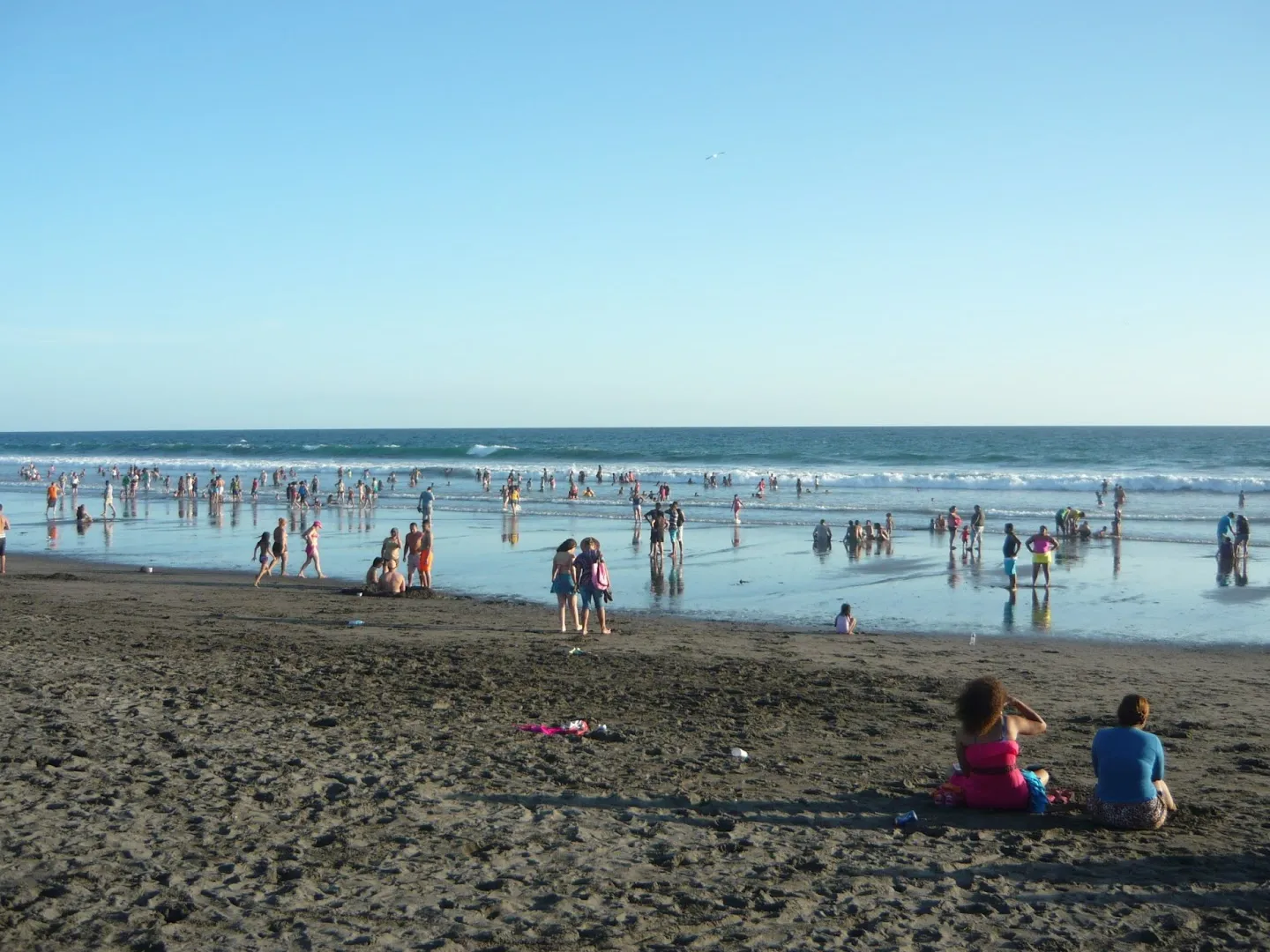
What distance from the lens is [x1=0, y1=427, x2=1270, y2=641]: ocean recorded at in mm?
18984

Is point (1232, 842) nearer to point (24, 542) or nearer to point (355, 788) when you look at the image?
point (355, 788)

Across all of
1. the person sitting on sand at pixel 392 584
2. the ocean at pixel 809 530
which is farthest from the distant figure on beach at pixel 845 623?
the person sitting on sand at pixel 392 584

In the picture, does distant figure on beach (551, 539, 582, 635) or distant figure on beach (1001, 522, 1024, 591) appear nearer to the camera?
distant figure on beach (551, 539, 582, 635)

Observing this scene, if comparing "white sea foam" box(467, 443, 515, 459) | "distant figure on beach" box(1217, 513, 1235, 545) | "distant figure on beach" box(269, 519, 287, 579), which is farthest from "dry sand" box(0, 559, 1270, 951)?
"white sea foam" box(467, 443, 515, 459)

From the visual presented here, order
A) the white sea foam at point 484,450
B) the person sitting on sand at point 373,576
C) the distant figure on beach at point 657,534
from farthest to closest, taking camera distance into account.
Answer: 1. the white sea foam at point 484,450
2. the distant figure on beach at point 657,534
3. the person sitting on sand at point 373,576

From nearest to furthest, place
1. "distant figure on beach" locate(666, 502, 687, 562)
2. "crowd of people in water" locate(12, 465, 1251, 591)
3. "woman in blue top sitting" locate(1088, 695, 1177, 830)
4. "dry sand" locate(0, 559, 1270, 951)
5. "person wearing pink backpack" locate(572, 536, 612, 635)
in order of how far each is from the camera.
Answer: "dry sand" locate(0, 559, 1270, 951) → "woman in blue top sitting" locate(1088, 695, 1177, 830) → "person wearing pink backpack" locate(572, 536, 612, 635) → "crowd of people in water" locate(12, 465, 1251, 591) → "distant figure on beach" locate(666, 502, 687, 562)

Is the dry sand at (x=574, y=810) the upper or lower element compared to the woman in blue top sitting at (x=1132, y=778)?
lower

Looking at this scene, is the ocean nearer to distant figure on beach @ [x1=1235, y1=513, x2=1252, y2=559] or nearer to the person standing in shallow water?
distant figure on beach @ [x1=1235, y1=513, x2=1252, y2=559]

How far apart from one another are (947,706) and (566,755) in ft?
14.0

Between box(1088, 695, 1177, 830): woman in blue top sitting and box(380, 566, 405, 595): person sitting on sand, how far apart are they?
14.1 m

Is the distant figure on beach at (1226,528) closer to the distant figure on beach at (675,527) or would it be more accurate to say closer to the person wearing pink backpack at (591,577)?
the distant figure on beach at (675,527)

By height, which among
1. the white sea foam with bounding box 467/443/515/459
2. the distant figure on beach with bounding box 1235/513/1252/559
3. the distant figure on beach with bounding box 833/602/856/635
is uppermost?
the white sea foam with bounding box 467/443/515/459

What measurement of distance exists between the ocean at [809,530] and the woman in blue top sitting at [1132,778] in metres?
10.0

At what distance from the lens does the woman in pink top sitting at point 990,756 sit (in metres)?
7.01
